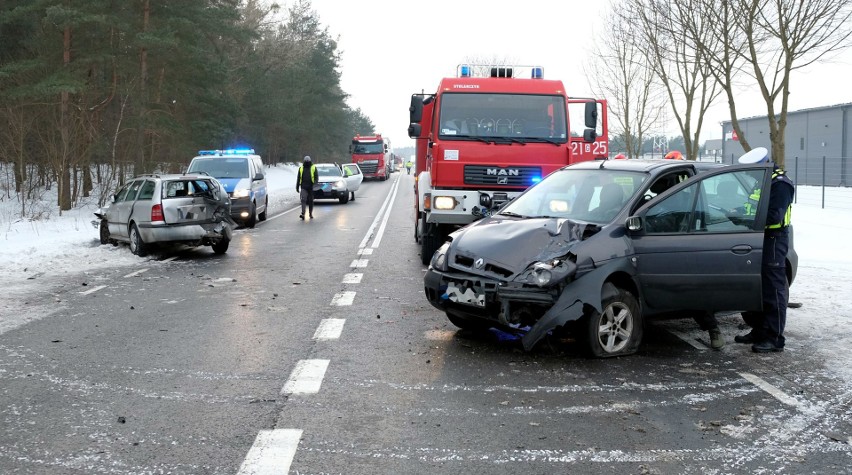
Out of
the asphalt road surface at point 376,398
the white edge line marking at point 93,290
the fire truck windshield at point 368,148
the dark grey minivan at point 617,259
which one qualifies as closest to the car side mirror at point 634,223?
the dark grey minivan at point 617,259

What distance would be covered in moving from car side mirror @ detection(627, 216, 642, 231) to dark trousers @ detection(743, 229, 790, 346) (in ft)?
4.01

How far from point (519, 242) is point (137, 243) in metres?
9.39

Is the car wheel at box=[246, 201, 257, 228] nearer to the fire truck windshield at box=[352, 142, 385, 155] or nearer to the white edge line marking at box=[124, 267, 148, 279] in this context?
the white edge line marking at box=[124, 267, 148, 279]

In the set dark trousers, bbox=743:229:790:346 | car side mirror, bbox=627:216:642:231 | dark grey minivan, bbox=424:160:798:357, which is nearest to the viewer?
dark grey minivan, bbox=424:160:798:357

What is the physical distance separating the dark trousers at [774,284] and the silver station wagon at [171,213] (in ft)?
31.7

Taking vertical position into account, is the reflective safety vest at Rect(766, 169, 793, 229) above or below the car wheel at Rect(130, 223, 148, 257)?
above

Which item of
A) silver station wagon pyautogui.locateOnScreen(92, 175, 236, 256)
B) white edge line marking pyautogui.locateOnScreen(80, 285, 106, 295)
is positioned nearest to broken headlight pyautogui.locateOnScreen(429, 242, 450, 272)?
white edge line marking pyautogui.locateOnScreen(80, 285, 106, 295)

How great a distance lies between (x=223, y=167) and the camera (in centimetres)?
2034

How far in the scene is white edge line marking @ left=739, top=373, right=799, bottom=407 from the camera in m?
5.22

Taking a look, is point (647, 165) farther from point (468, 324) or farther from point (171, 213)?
point (171, 213)

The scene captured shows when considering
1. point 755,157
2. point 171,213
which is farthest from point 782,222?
point 171,213

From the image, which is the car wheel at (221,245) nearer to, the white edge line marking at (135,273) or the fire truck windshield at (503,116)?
the white edge line marking at (135,273)

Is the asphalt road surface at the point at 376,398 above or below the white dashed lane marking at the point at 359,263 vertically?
below

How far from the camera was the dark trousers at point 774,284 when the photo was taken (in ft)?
21.8
